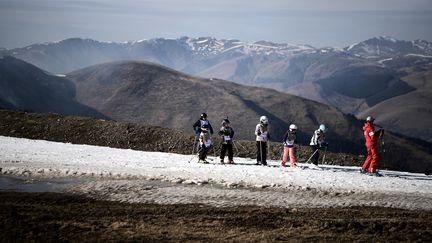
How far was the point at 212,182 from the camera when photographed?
18000 mm

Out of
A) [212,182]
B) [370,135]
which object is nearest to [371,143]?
[370,135]

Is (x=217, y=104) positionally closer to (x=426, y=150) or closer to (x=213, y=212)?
(x=426, y=150)

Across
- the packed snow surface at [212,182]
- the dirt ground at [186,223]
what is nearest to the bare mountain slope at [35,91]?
the packed snow surface at [212,182]

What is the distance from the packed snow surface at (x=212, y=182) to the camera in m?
15.4

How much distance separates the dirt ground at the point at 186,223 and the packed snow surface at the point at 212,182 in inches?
54.5

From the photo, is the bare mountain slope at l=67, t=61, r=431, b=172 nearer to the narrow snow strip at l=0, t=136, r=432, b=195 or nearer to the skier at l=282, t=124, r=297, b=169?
the narrow snow strip at l=0, t=136, r=432, b=195

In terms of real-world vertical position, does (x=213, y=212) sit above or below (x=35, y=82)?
below

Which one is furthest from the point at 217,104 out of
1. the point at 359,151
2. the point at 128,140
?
the point at 128,140

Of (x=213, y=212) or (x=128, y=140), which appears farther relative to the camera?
(x=128, y=140)

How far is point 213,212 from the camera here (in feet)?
42.9

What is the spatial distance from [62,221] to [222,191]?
261 inches

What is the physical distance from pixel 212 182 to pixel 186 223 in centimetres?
645

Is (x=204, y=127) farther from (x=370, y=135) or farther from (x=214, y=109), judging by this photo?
(x=214, y=109)

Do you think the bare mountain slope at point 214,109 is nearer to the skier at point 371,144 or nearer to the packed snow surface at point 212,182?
the packed snow surface at point 212,182
